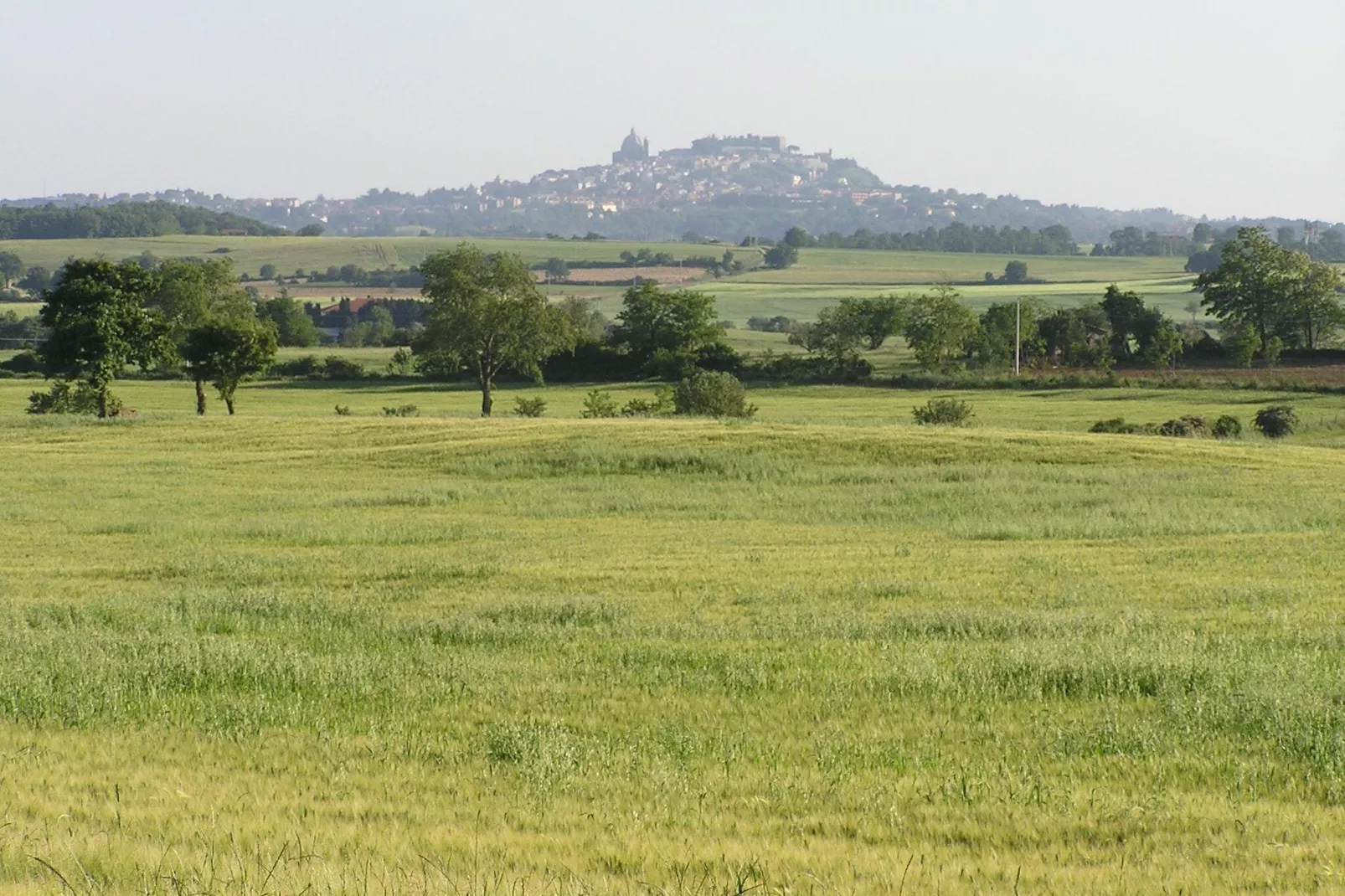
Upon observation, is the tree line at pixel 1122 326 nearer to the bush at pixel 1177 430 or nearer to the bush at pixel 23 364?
the bush at pixel 1177 430

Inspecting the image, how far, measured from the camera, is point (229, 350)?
55.5 metres

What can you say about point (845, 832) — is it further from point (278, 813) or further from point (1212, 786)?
point (278, 813)

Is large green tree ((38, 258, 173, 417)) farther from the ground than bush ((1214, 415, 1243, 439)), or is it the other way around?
large green tree ((38, 258, 173, 417))

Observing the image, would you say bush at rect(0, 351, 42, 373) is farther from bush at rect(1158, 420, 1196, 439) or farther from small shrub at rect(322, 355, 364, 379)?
bush at rect(1158, 420, 1196, 439)

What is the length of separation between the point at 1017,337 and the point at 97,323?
56591 mm

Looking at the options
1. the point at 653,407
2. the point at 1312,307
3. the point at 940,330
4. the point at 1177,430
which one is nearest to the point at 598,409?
the point at 653,407

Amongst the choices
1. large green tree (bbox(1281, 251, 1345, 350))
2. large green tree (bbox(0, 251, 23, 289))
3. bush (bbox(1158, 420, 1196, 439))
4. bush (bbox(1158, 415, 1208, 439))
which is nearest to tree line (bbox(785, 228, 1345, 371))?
large green tree (bbox(1281, 251, 1345, 350))

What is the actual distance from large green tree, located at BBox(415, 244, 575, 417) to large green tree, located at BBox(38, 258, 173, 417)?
14.0m

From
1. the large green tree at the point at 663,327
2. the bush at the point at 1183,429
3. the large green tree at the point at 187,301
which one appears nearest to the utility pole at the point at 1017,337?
the large green tree at the point at 663,327

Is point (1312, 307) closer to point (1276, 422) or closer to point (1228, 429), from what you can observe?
point (1276, 422)

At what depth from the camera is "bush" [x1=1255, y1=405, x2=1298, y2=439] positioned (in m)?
52.2

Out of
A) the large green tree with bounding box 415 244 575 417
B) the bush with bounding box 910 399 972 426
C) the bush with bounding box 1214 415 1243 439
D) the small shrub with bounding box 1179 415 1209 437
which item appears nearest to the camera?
the small shrub with bounding box 1179 415 1209 437

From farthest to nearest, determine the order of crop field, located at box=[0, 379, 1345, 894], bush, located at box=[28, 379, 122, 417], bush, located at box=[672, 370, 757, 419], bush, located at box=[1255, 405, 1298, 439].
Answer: bush, located at box=[28, 379, 122, 417] → bush, located at box=[672, 370, 757, 419] → bush, located at box=[1255, 405, 1298, 439] → crop field, located at box=[0, 379, 1345, 894]

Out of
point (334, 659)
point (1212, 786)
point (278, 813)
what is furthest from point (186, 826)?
point (1212, 786)
